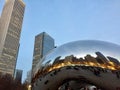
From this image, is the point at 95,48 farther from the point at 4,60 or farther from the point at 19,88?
the point at 4,60

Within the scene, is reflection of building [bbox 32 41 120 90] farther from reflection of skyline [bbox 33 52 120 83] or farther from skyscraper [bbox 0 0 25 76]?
skyscraper [bbox 0 0 25 76]

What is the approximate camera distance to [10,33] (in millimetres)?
147750

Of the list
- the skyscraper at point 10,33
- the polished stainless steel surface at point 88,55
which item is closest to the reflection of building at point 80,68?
the polished stainless steel surface at point 88,55

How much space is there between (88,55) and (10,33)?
5880 inches

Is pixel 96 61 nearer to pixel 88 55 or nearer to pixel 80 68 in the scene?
pixel 88 55

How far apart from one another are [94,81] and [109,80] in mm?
218

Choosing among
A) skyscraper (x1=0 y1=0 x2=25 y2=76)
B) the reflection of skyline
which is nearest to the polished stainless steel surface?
the reflection of skyline

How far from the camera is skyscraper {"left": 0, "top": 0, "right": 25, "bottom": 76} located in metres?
134

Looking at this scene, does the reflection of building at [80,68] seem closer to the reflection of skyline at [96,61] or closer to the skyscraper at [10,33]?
the reflection of skyline at [96,61]

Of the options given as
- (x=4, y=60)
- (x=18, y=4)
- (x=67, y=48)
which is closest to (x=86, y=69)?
(x=67, y=48)

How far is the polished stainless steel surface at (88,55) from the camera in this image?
297 cm

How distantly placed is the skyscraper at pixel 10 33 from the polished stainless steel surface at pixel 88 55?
13026cm

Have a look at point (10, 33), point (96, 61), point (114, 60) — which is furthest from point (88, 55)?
point (10, 33)

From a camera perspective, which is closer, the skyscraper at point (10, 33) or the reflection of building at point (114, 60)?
the reflection of building at point (114, 60)
